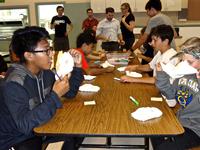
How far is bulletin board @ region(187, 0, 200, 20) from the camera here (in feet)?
23.1

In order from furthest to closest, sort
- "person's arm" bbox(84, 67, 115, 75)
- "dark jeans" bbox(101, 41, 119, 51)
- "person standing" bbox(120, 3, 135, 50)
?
"person standing" bbox(120, 3, 135, 50) < "dark jeans" bbox(101, 41, 119, 51) < "person's arm" bbox(84, 67, 115, 75)

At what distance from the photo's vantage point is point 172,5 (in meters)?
7.16

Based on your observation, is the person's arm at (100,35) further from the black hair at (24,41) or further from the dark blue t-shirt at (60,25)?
the black hair at (24,41)

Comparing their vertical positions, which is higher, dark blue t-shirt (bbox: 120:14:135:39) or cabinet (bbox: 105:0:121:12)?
cabinet (bbox: 105:0:121:12)

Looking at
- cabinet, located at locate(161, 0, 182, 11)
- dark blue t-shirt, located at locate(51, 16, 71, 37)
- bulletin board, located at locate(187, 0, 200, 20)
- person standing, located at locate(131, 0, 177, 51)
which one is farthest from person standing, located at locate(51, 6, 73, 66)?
person standing, located at locate(131, 0, 177, 51)

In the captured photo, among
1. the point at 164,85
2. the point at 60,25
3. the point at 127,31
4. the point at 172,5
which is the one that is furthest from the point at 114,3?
the point at 164,85

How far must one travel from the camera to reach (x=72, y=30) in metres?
7.73

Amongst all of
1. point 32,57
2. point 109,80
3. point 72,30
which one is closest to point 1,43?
point 72,30

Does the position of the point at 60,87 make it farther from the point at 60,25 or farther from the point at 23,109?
the point at 60,25

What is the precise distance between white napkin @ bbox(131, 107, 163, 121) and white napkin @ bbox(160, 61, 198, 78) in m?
0.32

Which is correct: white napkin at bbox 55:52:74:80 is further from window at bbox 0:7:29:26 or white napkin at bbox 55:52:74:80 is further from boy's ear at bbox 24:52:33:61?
window at bbox 0:7:29:26

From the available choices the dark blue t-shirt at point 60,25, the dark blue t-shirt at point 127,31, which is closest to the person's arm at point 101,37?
the dark blue t-shirt at point 127,31

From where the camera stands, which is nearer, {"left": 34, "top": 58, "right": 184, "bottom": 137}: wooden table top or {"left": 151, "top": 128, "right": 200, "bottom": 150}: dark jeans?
{"left": 34, "top": 58, "right": 184, "bottom": 137}: wooden table top

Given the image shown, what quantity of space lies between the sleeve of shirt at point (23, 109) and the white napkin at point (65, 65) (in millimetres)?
331
